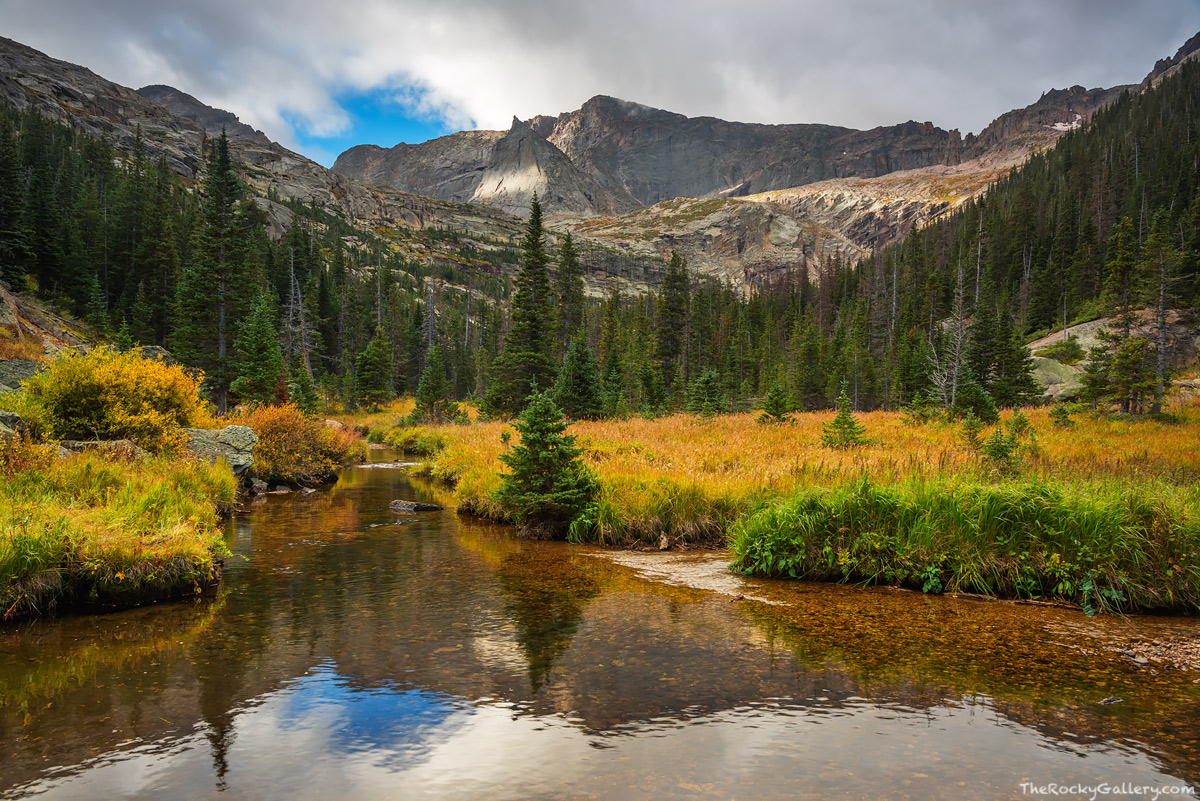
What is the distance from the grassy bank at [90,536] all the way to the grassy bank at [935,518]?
7389mm

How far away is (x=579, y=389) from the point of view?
106 ft

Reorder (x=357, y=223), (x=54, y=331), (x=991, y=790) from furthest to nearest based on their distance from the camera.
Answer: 1. (x=357, y=223)
2. (x=54, y=331)
3. (x=991, y=790)

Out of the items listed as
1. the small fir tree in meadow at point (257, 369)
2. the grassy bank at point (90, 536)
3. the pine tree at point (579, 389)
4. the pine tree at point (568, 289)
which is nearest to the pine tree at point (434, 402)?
the pine tree at point (568, 289)

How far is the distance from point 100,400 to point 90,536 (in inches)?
369

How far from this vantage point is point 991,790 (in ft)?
12.2

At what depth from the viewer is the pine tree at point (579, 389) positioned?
3175 centimetres

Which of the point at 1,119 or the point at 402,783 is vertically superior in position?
the point at 1,119

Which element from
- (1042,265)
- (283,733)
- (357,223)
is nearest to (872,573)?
(283,733)

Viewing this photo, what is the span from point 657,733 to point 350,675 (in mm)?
3357

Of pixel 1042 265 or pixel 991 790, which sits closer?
pixel 991 790

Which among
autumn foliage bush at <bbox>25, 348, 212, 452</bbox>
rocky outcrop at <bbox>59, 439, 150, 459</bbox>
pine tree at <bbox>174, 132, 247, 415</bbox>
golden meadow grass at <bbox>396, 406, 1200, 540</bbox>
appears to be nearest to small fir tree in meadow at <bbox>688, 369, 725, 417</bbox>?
golden meadow grass at <bbox>396, 406, 1200, 540</bbox>

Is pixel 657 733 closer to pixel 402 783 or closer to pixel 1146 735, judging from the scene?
pixel 402 783

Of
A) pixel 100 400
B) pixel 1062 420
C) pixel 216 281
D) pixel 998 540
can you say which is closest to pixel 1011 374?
pixel 1062 420

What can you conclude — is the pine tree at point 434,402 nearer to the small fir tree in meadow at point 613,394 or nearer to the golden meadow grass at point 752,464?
the small fir tree in meadow at point 613,394
